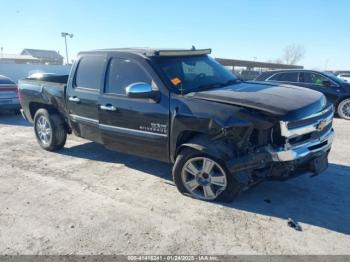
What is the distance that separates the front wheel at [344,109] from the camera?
10.6 m

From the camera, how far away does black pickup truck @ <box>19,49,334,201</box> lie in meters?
3.78

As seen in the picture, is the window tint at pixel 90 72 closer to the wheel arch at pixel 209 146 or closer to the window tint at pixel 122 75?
the window tint at pixel 122 75

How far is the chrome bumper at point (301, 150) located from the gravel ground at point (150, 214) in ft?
2.26

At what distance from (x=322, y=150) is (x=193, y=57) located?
2.27 m

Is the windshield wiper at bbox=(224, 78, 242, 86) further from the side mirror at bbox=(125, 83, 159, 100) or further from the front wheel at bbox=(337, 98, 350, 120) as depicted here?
the front wheel at bbox=(337, 98, 350, 120)

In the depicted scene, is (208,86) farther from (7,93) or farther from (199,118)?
(7,93)

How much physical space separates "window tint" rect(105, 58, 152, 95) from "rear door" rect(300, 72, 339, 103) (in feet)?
24.7

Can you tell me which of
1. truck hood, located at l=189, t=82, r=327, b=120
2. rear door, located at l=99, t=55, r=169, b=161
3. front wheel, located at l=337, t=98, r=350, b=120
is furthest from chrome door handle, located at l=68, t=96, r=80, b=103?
front wheel, located at l=337, t=98, r=350, b=120

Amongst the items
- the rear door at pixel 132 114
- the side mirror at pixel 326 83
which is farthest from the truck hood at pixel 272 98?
the side mirror at pixel 326 83

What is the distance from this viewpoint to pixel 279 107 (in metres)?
3.75

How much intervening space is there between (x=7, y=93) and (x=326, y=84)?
33.5 ft

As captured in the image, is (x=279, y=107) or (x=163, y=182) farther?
(x=163, y=182)

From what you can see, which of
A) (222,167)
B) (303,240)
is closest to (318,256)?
(303,240)

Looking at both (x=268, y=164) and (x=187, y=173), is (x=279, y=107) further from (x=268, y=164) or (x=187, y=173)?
(x=187, y=173)
